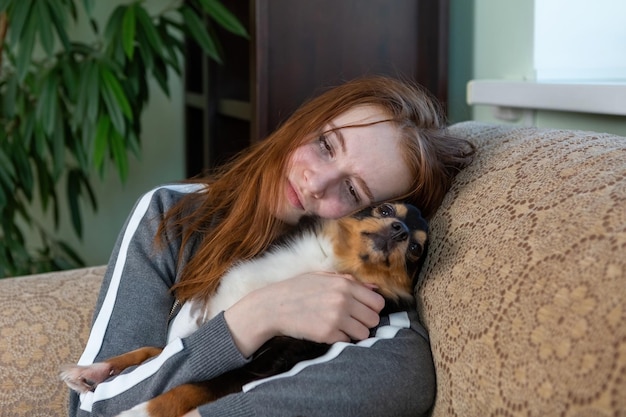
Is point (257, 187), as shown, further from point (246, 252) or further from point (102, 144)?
point (102, 144)

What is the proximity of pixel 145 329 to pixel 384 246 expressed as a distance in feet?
1.44

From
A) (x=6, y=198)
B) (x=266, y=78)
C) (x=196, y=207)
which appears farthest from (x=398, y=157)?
(x=6, y=198)

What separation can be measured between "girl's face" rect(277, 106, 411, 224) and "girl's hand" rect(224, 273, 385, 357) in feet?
0.63

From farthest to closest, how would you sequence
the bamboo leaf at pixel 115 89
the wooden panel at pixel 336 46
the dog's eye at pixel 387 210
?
the bamboo leaf at pixel 115 89 → the wooden panel at pixel 336 46 → the dog's eye at pixel 387 210

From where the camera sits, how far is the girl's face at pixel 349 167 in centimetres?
129

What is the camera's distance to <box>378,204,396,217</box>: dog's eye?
1218 mm

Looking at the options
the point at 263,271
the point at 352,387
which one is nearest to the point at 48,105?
the point at 263,271

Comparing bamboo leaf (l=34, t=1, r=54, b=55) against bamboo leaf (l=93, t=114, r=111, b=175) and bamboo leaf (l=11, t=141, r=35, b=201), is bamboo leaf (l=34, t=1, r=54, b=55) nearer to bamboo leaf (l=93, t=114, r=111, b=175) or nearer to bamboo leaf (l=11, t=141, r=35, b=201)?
bamboo leaf (l=93, t=114, r=111, b=175)

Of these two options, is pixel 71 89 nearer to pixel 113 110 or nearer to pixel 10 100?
pixel 113 110

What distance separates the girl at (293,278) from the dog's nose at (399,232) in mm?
95

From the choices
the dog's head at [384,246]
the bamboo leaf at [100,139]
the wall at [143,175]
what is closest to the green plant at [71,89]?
the bamboo leaf at [100,139]

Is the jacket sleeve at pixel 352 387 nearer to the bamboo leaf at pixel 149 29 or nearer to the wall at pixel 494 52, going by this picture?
the wall at pixel 494 52

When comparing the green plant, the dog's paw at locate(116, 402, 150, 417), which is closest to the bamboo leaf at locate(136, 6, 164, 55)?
the green plant

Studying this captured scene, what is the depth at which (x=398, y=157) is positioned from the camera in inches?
51.9
